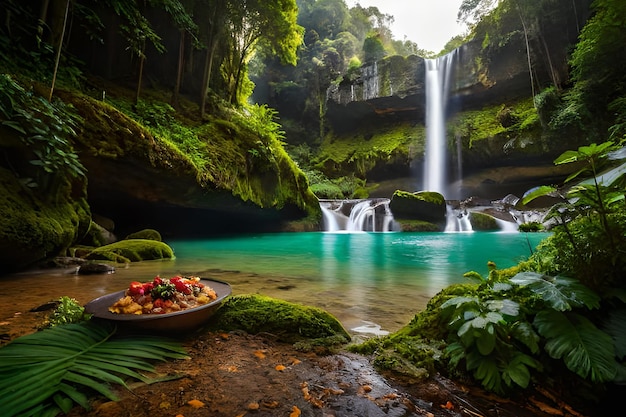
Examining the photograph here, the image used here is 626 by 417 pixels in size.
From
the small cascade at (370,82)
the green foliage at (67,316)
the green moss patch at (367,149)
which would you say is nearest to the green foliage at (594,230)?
the green foliage at (67,316)

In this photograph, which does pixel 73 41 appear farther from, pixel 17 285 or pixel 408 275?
pixel 408 275

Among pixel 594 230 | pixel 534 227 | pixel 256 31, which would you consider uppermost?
pixel 256 31

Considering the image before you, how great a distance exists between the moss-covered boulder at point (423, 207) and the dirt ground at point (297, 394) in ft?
50.6

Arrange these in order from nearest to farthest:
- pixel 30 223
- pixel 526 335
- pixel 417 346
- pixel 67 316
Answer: pixel 526 335
pixel 417 346
pixel 67 316
pixel 30 223

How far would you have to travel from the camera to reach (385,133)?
27625 mm

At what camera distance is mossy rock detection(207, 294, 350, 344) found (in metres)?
2.25

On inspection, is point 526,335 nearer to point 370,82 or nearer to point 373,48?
point 370,82

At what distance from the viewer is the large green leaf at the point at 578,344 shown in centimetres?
137

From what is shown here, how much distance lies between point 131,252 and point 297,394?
6.65 metres

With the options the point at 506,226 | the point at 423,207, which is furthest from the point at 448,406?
the point at 506,226

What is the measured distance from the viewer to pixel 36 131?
13.5 ft

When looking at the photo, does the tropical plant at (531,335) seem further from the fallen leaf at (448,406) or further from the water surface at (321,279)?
the water surface at (321,279)

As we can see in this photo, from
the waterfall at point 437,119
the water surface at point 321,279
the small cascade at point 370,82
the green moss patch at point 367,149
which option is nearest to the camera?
the water surface at point 321,279

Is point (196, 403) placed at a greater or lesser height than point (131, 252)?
lesser
